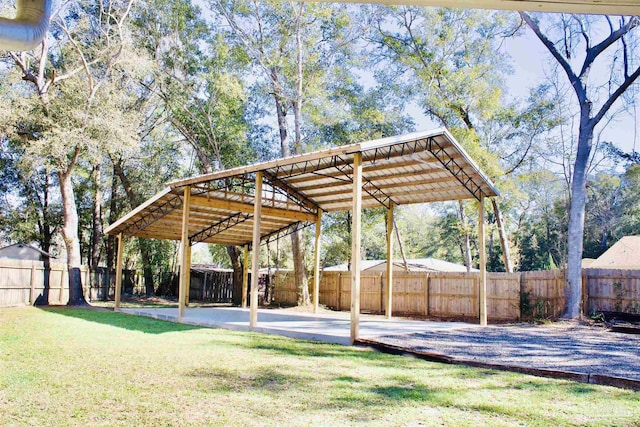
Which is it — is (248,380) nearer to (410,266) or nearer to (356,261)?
(356,261)

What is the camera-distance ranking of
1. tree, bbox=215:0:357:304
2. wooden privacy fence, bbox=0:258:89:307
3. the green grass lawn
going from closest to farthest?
1. the green grass lawn
2. wooden privacy fence, bbox=0:258:89:307
3. tree, bbox=215:0:357:304

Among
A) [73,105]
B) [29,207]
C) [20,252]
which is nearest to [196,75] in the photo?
[73,105]

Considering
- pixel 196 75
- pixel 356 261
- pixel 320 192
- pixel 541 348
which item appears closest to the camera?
pixel 541 348

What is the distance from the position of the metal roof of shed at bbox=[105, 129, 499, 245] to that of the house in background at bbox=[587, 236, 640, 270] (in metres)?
13.7

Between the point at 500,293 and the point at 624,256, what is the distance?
11364 mm

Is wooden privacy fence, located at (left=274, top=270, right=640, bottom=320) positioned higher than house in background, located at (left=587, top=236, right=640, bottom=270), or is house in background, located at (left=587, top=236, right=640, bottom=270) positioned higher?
house in background, located at (left=587, top=236, right=640, bottom=270)

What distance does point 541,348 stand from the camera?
8.23m

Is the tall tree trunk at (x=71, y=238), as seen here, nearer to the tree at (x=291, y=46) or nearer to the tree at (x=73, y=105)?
the tree at (x=73, y=105)

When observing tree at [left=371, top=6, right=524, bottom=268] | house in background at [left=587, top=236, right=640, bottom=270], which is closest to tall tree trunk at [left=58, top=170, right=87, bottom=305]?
tree at [left=371, top=6, right=524, bottom=268]

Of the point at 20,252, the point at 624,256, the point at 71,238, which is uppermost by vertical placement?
the point at 71,238

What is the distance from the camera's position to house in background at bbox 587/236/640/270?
21922mm

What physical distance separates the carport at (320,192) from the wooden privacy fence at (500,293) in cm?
283

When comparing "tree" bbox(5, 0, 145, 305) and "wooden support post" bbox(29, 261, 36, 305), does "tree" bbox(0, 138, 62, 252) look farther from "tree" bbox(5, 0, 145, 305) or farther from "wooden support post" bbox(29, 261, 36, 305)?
"wooden support post" bbox(29, 261, 36, 305)

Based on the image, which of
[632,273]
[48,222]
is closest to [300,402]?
[632,273]
